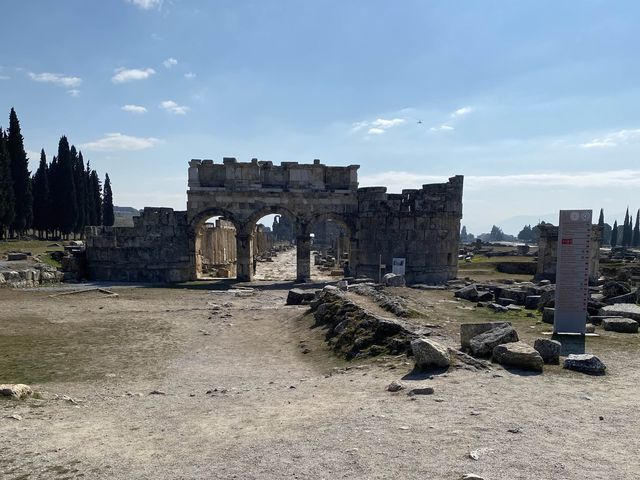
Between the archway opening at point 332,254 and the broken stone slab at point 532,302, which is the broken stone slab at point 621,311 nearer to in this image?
the broken stone slab at point 532,302

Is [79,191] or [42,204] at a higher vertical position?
[79,191]

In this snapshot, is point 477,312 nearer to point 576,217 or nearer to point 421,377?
point 576,217

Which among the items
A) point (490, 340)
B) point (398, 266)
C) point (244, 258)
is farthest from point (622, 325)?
point (244, 258)

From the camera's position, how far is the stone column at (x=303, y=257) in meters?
26.5

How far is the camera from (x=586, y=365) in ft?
25.5

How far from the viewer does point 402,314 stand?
12.2m

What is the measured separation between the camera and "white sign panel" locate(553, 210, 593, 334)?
1077cm

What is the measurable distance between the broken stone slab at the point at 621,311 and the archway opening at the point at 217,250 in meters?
22.3

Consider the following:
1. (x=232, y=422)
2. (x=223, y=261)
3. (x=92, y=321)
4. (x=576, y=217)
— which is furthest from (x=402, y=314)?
(x=223, y=261)

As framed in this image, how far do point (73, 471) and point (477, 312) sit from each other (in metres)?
11.8

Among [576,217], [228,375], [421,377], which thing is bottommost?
[228,375]

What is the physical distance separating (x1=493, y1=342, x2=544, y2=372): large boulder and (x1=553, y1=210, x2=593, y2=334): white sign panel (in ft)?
10.8

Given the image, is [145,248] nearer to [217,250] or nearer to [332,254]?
[217,250]

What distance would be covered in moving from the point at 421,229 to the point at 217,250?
698 inches
